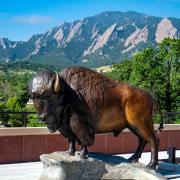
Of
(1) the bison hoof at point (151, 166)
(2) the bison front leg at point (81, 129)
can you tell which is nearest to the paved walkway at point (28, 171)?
(1) the bison hoof at point (151, 166)

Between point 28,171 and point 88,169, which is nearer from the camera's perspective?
point 88,169

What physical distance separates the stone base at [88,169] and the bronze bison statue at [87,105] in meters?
0.17

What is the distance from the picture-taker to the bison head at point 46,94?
20.6 ft

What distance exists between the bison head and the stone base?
62cm

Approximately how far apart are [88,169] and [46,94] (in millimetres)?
1309

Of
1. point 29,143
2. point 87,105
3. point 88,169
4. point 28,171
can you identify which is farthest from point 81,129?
point 29,143

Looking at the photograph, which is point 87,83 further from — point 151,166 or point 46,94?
point 151,166

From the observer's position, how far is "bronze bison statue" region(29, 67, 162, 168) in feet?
20.8

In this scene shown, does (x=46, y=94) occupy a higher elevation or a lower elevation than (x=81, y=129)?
higher

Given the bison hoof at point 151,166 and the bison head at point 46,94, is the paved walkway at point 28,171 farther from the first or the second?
the bison head at point 46,94

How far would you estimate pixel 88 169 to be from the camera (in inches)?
264

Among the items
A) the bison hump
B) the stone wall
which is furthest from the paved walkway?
the bison hump

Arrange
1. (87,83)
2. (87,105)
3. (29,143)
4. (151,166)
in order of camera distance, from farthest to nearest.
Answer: (29,143) → (151,166) → (87,83) → (87,105)

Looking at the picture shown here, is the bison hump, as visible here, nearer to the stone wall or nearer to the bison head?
the bison head
